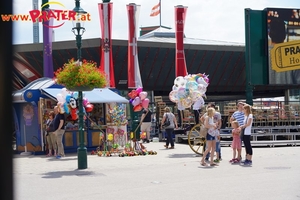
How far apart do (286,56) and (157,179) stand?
211 inches

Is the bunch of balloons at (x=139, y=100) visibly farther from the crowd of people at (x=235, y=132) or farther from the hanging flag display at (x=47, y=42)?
the hanging flag display at (x=47, y=42)

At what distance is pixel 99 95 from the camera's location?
20.2m

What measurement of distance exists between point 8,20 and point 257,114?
23540 millimetres

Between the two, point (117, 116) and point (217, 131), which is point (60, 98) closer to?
point (117, 116)

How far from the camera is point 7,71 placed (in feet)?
25.1

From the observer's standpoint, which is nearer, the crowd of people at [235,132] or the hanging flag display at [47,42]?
the crowd of people at [235,132]

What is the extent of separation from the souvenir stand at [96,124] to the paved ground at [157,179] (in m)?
2.59

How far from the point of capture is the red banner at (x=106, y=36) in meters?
25.0

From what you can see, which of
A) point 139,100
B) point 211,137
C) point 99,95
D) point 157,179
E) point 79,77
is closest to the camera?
point 157,179

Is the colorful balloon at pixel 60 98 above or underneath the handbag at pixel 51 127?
above

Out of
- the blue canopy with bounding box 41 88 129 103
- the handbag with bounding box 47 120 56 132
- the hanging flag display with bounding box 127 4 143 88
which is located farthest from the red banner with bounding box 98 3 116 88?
the handbag with bounding box 47 120 56 132

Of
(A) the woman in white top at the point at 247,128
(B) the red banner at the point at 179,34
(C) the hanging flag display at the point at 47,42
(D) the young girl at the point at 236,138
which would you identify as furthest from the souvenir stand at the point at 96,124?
(B) the red banner at the point at 179,34

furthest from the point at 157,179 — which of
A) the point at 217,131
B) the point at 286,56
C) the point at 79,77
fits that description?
the point at 286,56

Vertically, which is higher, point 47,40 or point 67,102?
point 47,40
